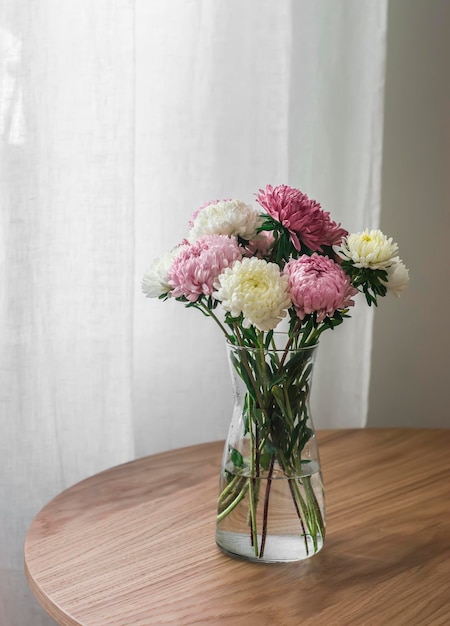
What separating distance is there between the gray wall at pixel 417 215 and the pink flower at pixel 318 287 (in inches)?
38.1

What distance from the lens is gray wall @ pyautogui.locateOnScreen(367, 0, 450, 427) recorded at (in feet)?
5.70

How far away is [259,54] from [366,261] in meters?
0.73

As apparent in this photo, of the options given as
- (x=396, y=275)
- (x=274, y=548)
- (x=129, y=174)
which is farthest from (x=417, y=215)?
(x=274, y=548)

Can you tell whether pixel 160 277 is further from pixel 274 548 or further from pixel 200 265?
pixel 274 548

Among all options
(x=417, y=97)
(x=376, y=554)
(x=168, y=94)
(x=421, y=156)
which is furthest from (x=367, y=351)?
(x=376, y=554)

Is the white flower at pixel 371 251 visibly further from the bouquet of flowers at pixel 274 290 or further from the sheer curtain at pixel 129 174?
the sheer curtain at pixel 129 174

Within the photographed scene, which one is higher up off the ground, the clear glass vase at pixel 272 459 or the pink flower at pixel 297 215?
the pink flower at pixel 297 215

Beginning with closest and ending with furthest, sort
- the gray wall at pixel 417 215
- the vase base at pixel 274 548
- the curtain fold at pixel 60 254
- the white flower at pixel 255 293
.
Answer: the white flower at pixel 255 293
the vase base at pixel 274 548
the curtain fold at pixel 60 254
the gray wall at pixel 417 215

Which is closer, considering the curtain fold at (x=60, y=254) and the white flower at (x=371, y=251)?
the white flower at (x=371, y=251)

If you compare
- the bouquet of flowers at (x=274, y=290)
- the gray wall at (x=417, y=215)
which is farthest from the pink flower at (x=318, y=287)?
the gray wall at (x=417, y=215)

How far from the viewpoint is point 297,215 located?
2.78 ft

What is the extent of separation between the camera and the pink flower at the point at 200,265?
32.8 inches

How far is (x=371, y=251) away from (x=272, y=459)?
0.78 ft

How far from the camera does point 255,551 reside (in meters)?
0.91
